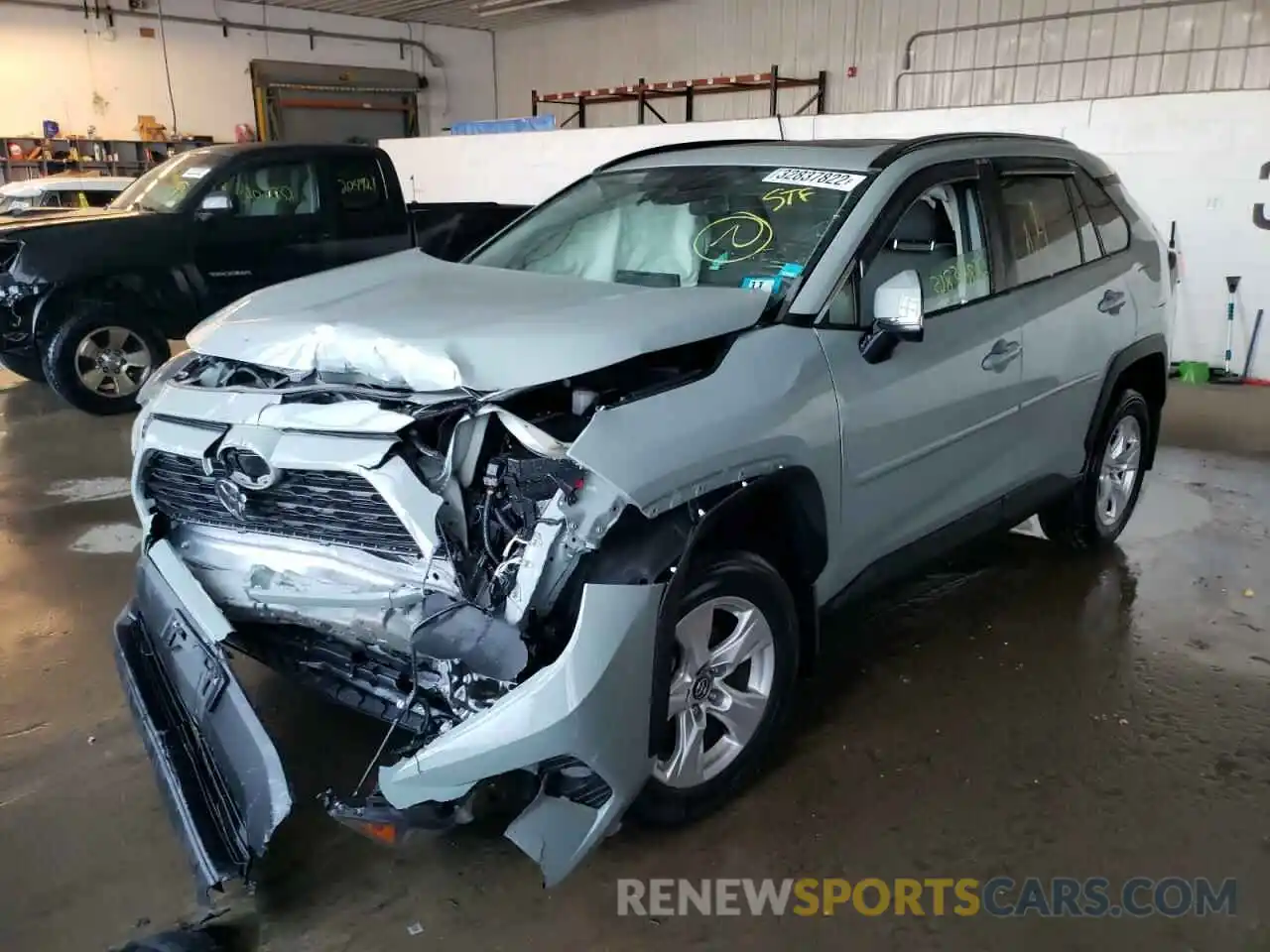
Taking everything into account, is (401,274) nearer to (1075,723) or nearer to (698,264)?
(698,264)

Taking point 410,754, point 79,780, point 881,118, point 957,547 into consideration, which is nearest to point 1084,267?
point 957,547

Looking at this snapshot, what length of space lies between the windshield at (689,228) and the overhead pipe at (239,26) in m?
15.1

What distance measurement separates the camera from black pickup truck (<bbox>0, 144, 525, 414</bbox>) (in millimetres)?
7035

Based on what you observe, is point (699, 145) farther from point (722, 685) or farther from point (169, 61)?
point (169, 61)

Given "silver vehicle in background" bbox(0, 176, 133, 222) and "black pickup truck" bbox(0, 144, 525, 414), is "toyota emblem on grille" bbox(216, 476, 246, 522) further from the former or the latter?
"silver vehicle in background" bbox(0, 176, 133, 222)

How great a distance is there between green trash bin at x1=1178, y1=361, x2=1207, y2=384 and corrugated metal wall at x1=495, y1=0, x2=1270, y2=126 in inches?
185

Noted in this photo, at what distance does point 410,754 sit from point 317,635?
0.62 metres

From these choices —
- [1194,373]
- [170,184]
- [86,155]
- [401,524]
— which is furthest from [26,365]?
[1194,373]

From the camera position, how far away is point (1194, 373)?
27.6 feet

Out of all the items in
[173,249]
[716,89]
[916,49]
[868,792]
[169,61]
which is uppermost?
[169,61]

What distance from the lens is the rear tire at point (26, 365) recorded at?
7.67m

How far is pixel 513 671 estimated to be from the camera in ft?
7.08

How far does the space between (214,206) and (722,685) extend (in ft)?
21.6

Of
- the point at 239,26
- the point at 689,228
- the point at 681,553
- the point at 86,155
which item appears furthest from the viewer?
the point at 239,26
